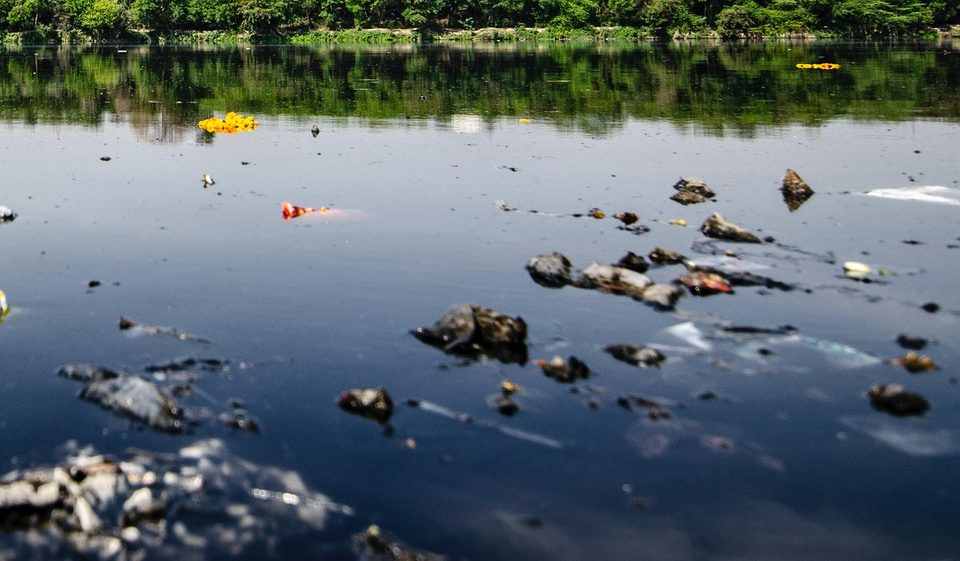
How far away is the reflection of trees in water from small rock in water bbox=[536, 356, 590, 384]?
781 inches

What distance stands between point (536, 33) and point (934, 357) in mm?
117593

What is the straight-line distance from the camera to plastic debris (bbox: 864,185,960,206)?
1978cm

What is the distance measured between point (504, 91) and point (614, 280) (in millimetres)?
31162

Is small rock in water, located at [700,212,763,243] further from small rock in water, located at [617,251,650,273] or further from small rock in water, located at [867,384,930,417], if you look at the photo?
small rock in water, located at [867,384,930,417]

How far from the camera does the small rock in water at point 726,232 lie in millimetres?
16703

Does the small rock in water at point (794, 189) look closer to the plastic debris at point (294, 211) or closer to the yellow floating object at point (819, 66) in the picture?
the plastic debris at point (294, 211)

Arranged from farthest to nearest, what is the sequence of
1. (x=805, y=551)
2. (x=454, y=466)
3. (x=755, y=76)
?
(x=755, y=76) < (x=454, y=466) < (x=805, y=551)

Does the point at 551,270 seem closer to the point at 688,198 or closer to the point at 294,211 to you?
the point at 688,198

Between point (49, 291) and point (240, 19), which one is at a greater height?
point (240, 19)

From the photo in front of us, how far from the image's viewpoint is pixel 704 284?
14.1 meters

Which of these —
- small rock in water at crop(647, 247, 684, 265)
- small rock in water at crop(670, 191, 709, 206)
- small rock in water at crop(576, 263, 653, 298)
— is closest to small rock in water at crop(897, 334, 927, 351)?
small rock in water at crop(576, 263, 653, 298)

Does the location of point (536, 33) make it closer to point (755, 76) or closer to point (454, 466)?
point (755, 76)

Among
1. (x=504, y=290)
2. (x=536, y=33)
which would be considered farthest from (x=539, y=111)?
(x=536, y=33)

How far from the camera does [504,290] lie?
47.2 ft
